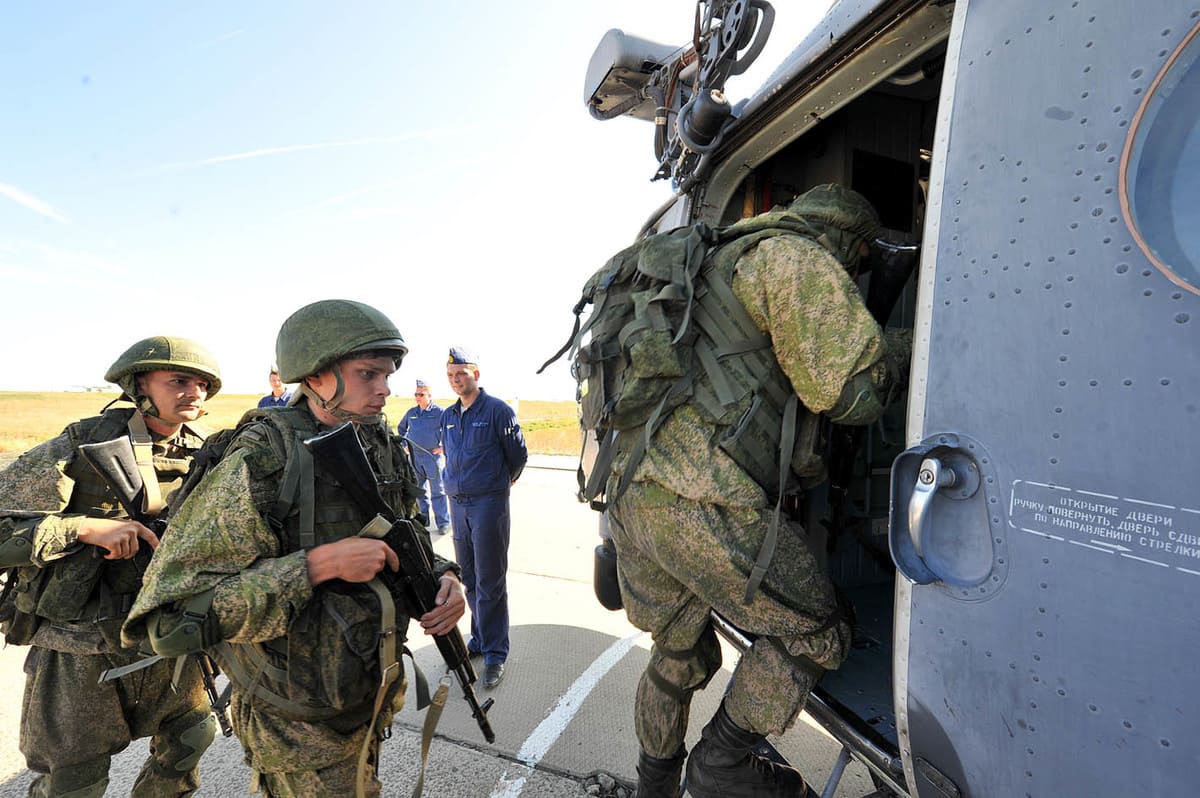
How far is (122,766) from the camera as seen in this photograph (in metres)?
2.73

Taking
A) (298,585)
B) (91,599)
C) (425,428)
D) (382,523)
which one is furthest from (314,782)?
(425,428)

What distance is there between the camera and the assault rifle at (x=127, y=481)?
2.02 meters

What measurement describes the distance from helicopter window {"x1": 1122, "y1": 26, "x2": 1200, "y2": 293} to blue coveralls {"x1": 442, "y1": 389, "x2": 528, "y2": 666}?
131 inches

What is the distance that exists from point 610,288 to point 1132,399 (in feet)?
4.96

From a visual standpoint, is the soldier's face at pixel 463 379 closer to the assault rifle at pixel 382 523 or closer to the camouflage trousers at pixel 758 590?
the assault rifle at pixel 382 523

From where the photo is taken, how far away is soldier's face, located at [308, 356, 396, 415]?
1771 millimetres

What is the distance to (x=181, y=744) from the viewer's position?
88.2 inches

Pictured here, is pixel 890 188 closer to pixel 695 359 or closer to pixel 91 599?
pixel 695 359

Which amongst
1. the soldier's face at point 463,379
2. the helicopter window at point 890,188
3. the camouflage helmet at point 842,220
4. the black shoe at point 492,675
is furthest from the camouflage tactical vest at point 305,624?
the helicopter window at point 890,188

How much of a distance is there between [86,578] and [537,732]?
79.7 inches

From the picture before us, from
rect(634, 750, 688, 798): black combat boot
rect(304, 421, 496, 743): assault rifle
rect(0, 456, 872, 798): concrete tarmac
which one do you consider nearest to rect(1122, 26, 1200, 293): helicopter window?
rect(304, 421, 496, 743): assault rifle

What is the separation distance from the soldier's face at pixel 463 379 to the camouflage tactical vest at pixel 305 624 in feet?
7.63

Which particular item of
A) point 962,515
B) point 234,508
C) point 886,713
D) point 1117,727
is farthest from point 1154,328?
point 234,508

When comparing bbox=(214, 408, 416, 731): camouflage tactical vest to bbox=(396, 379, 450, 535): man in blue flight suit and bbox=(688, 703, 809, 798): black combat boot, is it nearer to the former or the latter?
bbox=(688, 703, 809, 798): black combat boot
